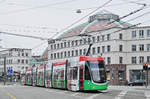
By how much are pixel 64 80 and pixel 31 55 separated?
86.7 meters

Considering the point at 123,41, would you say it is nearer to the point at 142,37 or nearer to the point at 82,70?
the point at 142,37

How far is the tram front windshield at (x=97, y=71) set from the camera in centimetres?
2727

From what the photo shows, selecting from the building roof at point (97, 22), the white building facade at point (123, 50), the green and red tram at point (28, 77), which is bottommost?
the green and red tram at point (28, 77)

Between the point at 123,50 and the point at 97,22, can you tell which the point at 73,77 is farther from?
the point at 97,22

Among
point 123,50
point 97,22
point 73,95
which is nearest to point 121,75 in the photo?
point 123,50

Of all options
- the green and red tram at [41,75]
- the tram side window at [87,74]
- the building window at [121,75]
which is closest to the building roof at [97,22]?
the building window at [121,75]

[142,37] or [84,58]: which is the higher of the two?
[142,37]

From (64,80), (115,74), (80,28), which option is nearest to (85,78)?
(64,80)

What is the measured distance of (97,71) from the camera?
90.5ft

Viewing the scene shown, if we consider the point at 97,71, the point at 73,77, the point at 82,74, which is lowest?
the point at 73,77

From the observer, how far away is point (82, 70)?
1109 inches

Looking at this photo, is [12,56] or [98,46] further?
[12,56]

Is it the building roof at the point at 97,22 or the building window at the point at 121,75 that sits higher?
the building roof at the point at 97,22

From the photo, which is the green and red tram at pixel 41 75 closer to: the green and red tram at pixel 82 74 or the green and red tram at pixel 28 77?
the green and red tram at pixel 28 77
